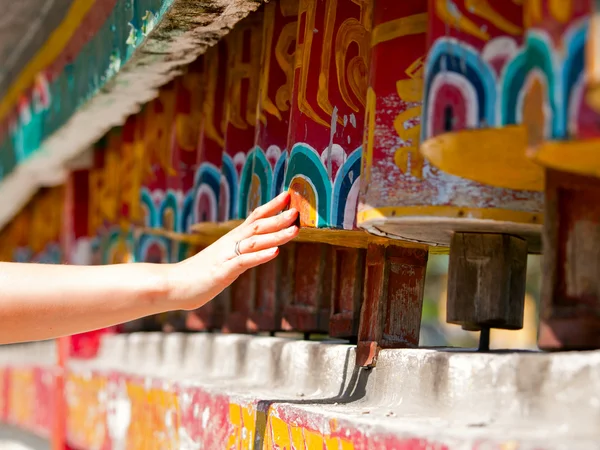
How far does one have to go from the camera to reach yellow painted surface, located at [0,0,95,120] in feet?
11.0

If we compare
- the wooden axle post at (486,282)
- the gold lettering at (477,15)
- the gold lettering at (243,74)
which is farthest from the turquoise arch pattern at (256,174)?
the gold lettering at (477,15)

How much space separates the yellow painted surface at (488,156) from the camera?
137 centimetres

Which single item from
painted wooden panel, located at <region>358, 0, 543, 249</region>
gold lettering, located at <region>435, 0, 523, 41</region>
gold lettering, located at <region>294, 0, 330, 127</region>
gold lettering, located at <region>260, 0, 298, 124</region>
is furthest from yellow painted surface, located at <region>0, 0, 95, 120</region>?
gold lettering, located at <region>435, 0, 523, 41</region>

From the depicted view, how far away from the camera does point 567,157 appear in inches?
47.9

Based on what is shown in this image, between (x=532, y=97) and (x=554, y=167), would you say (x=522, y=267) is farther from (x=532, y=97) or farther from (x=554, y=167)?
(x=532, y=97)

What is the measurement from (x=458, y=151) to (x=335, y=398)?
2.19 ft

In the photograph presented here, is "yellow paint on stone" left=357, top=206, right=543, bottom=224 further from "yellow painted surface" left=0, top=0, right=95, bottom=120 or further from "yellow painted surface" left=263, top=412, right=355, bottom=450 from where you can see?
"yellow painted surface" left=0, top=0, right=95, bottom=120

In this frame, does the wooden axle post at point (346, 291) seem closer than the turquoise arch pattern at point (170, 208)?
Yes

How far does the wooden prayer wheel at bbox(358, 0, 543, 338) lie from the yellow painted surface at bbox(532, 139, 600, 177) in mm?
67

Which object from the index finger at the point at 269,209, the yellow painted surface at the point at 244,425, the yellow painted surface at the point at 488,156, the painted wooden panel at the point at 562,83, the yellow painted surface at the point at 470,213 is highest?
the painted wooden panel at the point at 562,83

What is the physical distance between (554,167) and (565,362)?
0.25 m

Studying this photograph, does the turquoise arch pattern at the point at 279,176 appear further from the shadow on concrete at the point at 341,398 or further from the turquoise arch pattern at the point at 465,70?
the turquoise arch pattern at the point at 465,70

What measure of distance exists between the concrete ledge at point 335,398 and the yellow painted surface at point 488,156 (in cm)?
26

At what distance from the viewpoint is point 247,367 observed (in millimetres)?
2518
